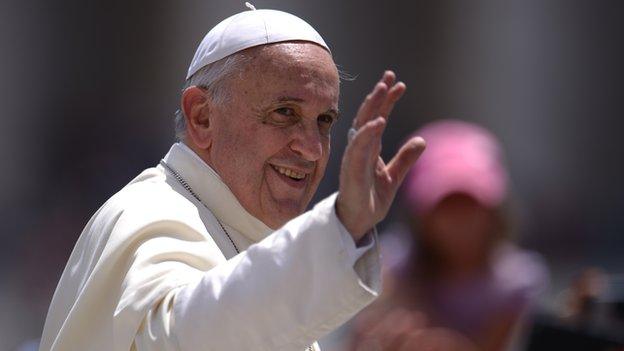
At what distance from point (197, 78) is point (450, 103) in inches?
385

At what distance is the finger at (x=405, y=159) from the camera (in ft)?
8.16

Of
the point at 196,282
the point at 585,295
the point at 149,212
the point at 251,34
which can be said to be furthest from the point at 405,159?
the point at 585,295

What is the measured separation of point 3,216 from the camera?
11.9m

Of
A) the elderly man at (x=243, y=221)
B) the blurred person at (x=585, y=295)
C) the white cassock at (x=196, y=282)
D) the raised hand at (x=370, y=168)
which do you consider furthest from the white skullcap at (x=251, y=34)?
the blurred person at (x=585, y=295)

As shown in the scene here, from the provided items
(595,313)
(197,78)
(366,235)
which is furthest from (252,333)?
(595,313)

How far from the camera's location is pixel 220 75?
338cm

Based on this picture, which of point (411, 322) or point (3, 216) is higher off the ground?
point (411, 322)

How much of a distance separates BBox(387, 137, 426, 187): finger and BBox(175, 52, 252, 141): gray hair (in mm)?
910

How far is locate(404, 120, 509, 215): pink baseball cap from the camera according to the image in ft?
11.6

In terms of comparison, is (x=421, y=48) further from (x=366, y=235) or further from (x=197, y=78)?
(x=366, y=235)

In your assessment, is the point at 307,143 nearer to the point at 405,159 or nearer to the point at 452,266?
Result: the point at 452,266

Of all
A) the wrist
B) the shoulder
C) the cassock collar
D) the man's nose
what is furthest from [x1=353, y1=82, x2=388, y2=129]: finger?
the cassock collar

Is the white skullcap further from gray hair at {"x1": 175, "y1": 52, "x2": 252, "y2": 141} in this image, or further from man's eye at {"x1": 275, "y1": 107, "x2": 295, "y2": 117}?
man's eye at {"x1": 275, "y1": 107, "x2": 295, "y2": 117}

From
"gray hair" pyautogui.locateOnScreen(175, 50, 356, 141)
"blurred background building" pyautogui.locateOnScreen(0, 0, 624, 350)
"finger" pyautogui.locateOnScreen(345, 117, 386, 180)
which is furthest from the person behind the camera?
"blurred background building" pyautogui.locateOnScreen(0, 0, 624, 350)
